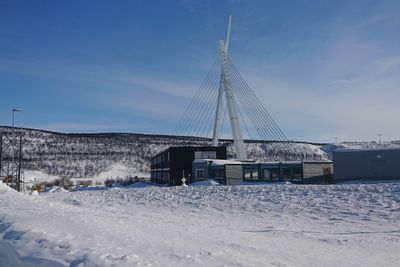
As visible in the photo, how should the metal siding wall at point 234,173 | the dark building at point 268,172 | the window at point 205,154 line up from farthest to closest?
the window at point 205,154, the metal siding wall at point 234,173, the dark building at point 268,172

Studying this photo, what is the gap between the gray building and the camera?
4200 cm

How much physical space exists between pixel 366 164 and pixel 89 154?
495ft

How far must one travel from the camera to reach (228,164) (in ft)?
178

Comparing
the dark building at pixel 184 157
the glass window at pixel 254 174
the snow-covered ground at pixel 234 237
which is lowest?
the snow-covered ground at pixel 234 237

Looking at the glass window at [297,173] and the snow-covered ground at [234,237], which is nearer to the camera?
the snow-covered ground at [234,237]

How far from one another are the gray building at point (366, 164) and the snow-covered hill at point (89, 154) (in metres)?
98.5

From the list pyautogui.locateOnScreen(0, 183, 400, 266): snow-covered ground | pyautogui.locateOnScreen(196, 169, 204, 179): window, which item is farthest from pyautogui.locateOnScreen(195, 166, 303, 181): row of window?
pyautogui.locateOnScreen(0, 183, 400, 266): snow-covered ground

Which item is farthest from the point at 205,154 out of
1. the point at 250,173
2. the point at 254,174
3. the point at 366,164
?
the point at 366,164

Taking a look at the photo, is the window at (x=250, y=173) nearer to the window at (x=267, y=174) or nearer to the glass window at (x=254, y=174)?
the glass window at (x=254, y=174)

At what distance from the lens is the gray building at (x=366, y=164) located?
42000 mm

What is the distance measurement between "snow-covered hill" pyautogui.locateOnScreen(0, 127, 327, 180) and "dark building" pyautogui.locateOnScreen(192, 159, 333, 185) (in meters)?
86.1

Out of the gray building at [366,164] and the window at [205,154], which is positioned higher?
the window at [205,154]

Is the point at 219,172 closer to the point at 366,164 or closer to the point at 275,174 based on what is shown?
the point at 275,174

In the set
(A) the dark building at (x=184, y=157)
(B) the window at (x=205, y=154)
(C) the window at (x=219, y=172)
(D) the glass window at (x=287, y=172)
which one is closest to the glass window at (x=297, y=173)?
(D) the glass window at (x=287, y=172)
